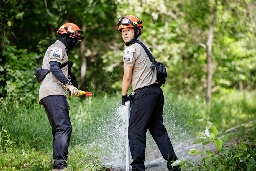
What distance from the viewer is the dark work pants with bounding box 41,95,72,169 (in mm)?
6398

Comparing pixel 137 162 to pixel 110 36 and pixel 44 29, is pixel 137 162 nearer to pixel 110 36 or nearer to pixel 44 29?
pixel 44 29

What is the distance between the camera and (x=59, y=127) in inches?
253

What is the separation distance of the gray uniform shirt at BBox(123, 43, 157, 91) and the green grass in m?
1.27

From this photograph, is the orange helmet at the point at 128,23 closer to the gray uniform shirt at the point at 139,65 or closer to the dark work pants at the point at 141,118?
the gray uniform shirt at the point at 139,65

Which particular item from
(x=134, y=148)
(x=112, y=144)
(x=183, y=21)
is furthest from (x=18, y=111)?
(x=183, y=21)

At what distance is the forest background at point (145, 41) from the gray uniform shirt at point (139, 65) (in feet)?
10.5

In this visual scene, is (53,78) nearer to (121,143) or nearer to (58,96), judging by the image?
(58,96)

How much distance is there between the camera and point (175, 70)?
2045 cm

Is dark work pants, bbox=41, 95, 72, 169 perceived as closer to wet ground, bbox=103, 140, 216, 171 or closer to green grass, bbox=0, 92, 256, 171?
green grass, bbox=0, 92, 256, 171

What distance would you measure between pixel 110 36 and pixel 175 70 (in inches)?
120

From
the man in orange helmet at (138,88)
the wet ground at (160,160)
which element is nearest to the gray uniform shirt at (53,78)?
the man in orange helmet at (138,88)

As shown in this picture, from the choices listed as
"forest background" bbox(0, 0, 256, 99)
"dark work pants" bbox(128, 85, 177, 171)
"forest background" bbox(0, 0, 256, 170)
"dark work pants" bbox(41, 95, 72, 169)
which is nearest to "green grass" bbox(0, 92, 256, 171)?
"forest background" bbox(0, 0, 256, 170)

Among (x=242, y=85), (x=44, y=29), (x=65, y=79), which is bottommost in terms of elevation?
(x=242, y=85)

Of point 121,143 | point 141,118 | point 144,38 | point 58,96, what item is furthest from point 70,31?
point 144,38
